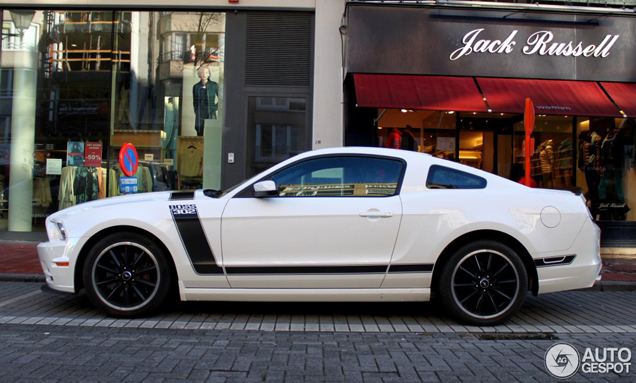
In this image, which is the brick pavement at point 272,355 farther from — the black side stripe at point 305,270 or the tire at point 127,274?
the black side stripe at point 305,270

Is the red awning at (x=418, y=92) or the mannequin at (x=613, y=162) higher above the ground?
the red awning at (x=418, y=92)

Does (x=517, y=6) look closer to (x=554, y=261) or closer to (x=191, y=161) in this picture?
(x=554, y=261)

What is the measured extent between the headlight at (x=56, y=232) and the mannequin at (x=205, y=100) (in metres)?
6.26

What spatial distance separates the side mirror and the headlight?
1.81 meters

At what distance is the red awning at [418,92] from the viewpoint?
909cm

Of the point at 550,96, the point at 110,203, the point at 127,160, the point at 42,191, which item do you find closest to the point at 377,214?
the point at 110,203

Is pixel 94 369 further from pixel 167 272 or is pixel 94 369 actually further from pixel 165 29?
pixel 165 29

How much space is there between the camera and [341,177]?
4715mm

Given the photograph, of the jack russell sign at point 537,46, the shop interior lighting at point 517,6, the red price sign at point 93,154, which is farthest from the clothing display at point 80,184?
the jack russell sign at point 537,46

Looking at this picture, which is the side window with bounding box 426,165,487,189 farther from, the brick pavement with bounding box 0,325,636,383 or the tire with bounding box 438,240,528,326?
the brick pavement with bounding box 0,325,636,383

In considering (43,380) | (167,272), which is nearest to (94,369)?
(43,380)

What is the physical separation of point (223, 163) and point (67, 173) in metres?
3.32

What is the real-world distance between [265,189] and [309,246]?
0.64 m

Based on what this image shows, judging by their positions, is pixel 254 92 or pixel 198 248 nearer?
pixel 198 248
